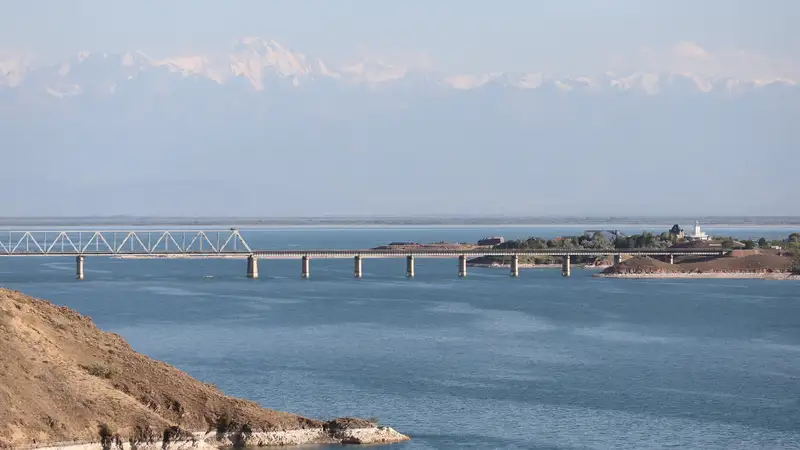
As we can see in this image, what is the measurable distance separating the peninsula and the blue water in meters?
4.77

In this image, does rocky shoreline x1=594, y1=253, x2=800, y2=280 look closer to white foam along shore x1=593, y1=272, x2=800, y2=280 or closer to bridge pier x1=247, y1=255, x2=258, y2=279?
white foam along shore x1=593, y1=272, x2=800, y2=280

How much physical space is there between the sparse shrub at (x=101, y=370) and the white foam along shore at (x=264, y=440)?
3.60 metres

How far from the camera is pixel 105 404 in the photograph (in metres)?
40.7

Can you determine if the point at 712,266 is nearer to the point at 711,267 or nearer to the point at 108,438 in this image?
the point at 711,267

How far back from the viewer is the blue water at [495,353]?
172ft

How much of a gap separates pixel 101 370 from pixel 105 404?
256 centimetres

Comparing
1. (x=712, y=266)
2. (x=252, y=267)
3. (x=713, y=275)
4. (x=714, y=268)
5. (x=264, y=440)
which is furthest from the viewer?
(x=712, y=266)

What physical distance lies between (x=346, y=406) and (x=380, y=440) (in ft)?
30.5

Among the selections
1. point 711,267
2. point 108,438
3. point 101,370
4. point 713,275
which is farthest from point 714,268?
point 108,438

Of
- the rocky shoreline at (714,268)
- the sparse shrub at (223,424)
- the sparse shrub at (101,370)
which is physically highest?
the sparse shrub at (101,370)

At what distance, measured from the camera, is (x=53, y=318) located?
45875 mm

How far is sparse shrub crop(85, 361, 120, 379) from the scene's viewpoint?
141 feet

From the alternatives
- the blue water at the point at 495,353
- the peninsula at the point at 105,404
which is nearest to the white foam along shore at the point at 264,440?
the peninsula at the point at 105,404

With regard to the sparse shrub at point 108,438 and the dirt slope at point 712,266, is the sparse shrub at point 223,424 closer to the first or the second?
the sparse shrub at point 108,438
